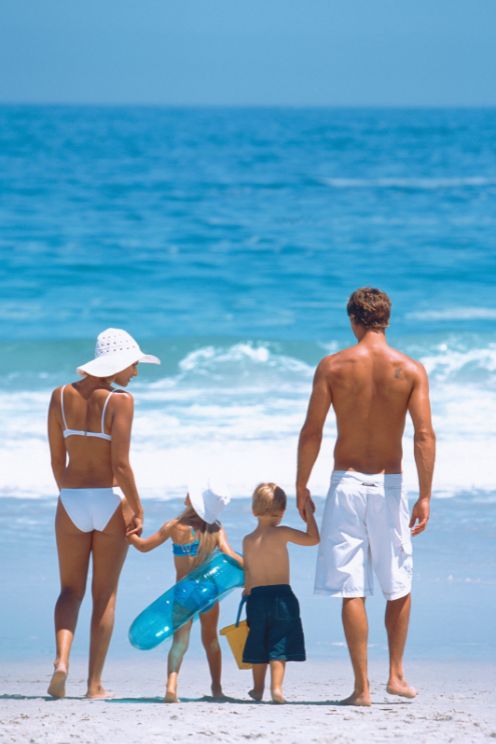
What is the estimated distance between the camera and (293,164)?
Result: 42.2 m

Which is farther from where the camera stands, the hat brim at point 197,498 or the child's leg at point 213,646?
the child's leg at point 213,646

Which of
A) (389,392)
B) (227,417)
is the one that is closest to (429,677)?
(389,392)

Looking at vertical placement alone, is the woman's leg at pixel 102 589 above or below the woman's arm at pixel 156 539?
below

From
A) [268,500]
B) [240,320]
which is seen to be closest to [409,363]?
[268,500]

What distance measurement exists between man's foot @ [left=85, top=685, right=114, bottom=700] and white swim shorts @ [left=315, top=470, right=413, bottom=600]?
897 mm

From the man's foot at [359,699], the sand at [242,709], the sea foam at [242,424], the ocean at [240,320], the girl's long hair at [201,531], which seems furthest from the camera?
the sea foam at [242,424]

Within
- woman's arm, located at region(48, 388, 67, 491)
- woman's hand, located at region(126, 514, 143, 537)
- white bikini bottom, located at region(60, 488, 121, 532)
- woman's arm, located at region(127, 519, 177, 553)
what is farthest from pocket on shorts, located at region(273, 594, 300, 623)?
woman's arm, located at region(48, 388, 67, 491)

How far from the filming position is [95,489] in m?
4.27

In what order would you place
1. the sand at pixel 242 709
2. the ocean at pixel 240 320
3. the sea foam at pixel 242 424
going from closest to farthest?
the sand at pixel 242 709
the ocean at pixel 240 320
the sea foam at pixel 242 424

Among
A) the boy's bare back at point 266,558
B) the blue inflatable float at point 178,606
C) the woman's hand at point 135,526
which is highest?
the woman's hand at point 135,526

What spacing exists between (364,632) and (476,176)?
37469mm

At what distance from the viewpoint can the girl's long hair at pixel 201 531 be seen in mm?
4227

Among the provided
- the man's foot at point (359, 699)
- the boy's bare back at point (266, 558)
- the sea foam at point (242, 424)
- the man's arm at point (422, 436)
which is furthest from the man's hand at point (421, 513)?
the sea foam at point (242, 424)

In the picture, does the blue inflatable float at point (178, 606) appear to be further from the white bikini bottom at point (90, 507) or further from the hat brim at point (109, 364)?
the hat brim at point (109, 364)
